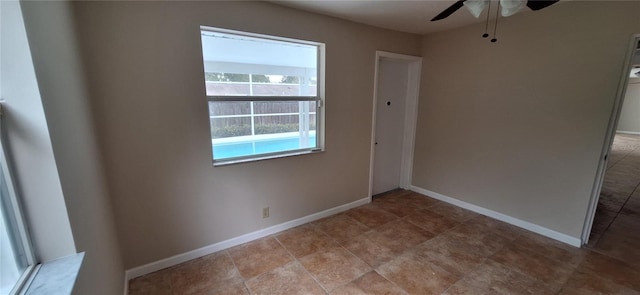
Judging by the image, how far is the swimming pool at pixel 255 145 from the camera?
2340 millimetres

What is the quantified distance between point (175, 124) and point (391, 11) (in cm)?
225

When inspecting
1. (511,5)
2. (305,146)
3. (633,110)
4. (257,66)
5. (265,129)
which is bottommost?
(305,146)

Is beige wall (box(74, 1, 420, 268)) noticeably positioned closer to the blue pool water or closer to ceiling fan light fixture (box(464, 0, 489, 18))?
the blue pool water

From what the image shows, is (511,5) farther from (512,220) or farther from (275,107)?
(512,220)

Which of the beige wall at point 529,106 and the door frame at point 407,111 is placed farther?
the door frame at point 407,111

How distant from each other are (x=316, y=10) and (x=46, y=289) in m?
2.60

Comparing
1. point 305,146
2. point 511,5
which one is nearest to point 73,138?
point 305,146

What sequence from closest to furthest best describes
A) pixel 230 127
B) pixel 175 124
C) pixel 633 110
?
pixel 175 124 → pixel 230 127 → pixel 633 110

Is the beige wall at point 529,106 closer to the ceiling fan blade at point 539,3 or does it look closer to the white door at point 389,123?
the white door at point 389,123

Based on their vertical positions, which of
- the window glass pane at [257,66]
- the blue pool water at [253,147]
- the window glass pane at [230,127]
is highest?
the window glass pane at [257,66]

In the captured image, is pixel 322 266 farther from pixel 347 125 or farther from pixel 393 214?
pixel 347 125

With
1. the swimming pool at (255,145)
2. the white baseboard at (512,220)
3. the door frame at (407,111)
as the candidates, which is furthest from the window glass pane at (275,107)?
the white baseboard at (512,220)

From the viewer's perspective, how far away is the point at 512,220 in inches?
116

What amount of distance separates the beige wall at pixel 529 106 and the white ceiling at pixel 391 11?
0.40 metres
